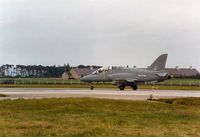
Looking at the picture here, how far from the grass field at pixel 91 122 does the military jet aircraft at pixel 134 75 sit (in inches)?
1224

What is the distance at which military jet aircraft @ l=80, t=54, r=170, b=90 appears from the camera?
5634 cm

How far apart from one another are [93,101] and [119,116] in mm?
7058

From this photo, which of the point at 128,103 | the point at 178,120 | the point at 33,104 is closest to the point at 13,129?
the point at 178,120

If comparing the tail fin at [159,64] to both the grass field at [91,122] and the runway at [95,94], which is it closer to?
the runway at [95,94]

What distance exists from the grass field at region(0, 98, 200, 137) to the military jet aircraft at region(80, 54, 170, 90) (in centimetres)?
3109

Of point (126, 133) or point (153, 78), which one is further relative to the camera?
point (153, 78)

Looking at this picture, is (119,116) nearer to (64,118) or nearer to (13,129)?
(64,118)

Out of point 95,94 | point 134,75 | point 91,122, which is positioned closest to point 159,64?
point 134,75

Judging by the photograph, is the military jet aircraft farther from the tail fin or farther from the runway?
the runway

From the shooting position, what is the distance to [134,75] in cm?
5725

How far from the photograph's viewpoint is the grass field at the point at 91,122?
1408cm

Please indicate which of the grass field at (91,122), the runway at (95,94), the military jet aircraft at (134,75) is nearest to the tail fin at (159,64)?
the military jet aircraft at (134,75)

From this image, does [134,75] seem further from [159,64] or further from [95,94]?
[95,94]

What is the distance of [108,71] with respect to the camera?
59156 millimetres
